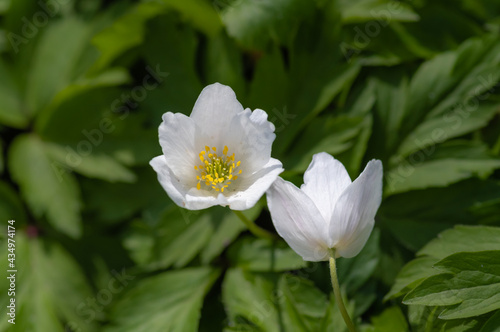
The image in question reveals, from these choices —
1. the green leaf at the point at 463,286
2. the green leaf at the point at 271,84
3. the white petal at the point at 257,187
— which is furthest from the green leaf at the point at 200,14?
the green leaf at the point at 463,286

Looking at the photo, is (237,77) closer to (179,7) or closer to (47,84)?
(179,7)

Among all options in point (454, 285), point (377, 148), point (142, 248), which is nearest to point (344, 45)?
point (377, 148)

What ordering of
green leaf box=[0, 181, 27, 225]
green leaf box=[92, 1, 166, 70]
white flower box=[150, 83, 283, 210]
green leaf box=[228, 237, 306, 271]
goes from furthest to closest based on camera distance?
green leaf box=[0, 181, 27, 225]
green leaf box=[92, 1, 166, 70]
green leaf box=[228, 237, 306, 271]
white flower box=[150, 83, 283, 210]

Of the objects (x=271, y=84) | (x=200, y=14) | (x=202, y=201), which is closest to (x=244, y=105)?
(x=271, y=84)

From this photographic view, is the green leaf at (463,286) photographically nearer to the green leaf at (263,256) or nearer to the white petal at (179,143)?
the green leaf at (263,256)

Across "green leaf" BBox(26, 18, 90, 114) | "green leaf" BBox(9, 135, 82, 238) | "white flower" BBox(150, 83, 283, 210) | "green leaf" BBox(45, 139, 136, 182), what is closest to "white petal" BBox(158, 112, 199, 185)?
"white flower" BBox(150, 83, 283, 210)

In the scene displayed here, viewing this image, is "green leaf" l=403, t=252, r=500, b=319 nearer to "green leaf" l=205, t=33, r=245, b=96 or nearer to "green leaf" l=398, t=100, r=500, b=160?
"green leaf" l=398, t=100, r=500, b=160
